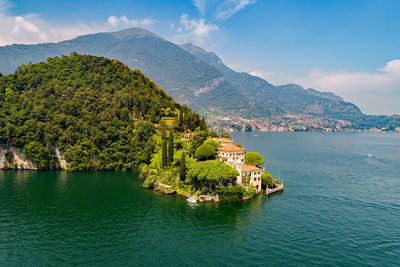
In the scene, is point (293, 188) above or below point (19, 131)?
below

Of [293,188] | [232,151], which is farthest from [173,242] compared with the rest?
[293,188]

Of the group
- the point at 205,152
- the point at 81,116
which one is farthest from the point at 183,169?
the point at 81,116

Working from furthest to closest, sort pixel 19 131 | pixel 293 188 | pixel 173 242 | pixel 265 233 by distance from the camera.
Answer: pixel 19 131, pixel 293 188, pixel 265 233, pixel 173 242

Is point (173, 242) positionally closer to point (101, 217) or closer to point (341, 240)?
point (101, 217)

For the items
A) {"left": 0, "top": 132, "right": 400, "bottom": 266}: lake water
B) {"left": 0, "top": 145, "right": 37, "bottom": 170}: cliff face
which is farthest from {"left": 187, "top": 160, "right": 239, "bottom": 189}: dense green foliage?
{"left": 0, "top": 145, "right": 37, "bottom": 170}: cliff face

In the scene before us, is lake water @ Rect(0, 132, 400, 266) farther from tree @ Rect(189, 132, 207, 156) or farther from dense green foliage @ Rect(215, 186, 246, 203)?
tree @ Rect(189, 132, 207, 156)

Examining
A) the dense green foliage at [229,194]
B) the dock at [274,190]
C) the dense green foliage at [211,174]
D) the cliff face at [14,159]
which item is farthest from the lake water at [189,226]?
the cliff face at [14,159]

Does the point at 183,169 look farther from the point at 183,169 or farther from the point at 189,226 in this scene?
the point at 189,226

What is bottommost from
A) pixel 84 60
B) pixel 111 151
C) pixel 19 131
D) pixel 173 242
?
pixel 173 242
